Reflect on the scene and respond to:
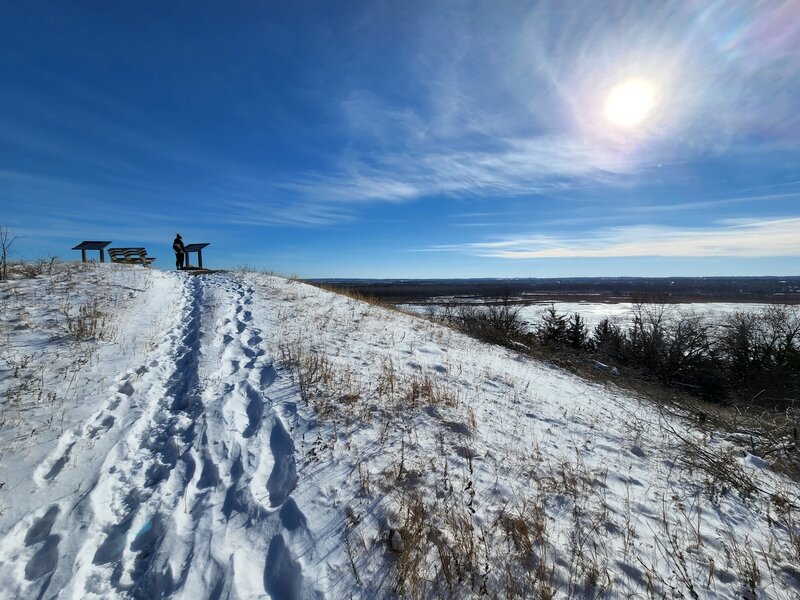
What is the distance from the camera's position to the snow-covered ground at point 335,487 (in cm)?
237

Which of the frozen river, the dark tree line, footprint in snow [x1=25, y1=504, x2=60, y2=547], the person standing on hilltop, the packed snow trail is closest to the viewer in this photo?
the packed snow trail

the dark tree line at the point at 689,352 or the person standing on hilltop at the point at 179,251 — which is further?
the person standing on hilltop at the point at 179,251

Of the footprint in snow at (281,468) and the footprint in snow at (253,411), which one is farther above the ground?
the footprint in snow at (253,411)

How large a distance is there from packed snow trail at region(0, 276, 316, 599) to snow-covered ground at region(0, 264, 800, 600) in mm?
15

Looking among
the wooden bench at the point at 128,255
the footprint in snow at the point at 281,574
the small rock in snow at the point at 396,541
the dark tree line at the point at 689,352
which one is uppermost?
the wooden bench at the point at 128,255

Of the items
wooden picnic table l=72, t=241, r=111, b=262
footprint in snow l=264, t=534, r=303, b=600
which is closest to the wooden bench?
wooden picnic table l=72, t=241, r=111, b=262

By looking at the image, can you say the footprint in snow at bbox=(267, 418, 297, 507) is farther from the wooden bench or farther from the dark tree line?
the wooden bench

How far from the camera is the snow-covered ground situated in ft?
7.78

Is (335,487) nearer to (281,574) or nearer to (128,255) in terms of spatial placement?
(281,574)

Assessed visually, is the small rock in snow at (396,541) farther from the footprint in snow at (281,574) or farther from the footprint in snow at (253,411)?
the footprint in snow at (253,411)

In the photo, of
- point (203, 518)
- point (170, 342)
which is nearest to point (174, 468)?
point (203, 518)

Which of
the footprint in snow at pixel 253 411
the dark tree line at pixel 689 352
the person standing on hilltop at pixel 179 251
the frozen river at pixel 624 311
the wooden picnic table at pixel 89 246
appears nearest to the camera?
the footprint in snow at pixel 253 411

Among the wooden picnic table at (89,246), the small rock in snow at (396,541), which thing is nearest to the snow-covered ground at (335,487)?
the small rock in snow at (396,541)

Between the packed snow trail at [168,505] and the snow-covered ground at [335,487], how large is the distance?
2 cm
